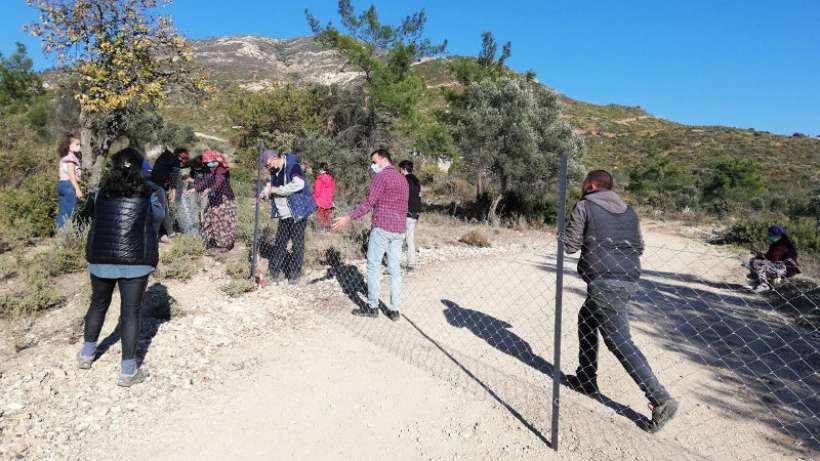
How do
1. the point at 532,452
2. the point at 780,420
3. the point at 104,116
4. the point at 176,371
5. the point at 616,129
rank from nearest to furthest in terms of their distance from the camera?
1. the point at 532,452
2. the point at 780,420
3. the point at 176,371
4. the point at 104,116
5. the point at 616,129

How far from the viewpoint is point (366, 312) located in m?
5.45

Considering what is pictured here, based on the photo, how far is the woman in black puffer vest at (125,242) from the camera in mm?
3410

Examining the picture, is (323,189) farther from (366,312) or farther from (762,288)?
(762,288)

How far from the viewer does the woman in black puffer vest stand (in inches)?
134

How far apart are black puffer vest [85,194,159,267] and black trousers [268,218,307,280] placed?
8.46 ft

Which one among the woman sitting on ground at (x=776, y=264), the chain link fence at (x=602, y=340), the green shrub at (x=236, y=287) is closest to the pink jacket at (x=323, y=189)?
the chain link fence at (x=602, y=340)

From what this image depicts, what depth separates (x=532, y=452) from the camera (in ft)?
9.89

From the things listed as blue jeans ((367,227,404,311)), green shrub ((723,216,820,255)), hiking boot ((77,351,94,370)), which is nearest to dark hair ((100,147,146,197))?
hiking boot ((77,351,94,370))

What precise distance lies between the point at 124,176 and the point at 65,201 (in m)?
4.44

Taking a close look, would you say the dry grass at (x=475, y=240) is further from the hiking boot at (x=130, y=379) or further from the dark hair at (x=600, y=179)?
the hiking boot at (x=130, y=379)

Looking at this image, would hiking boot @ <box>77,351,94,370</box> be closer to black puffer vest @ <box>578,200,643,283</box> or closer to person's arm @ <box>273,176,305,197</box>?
person's arm @ <box>273,176,305,197</box>

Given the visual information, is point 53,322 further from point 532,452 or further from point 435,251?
point 435,251

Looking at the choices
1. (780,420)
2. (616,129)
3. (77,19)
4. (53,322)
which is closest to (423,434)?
(780,420)

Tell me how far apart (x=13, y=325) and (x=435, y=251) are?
21.4 ft
